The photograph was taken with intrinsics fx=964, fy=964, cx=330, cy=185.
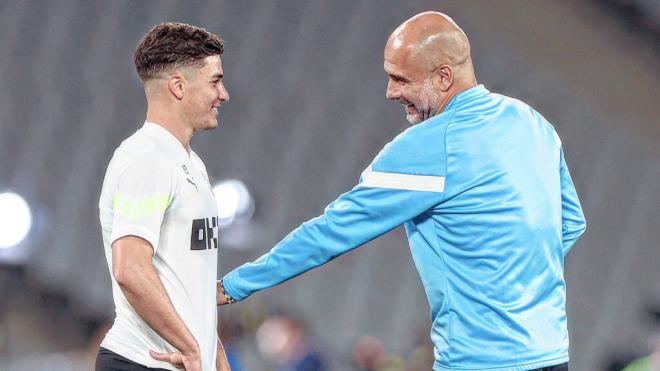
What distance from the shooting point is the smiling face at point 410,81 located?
7.87ft

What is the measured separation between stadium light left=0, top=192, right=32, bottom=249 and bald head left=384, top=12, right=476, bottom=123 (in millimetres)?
3604

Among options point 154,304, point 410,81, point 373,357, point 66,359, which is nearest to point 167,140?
point 154,304

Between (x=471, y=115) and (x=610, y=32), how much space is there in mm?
3557

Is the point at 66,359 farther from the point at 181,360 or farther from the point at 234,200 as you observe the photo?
the point at 181,360

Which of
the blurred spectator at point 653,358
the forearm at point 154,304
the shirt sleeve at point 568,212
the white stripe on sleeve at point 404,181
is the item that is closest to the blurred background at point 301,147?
the blurred spectator at point 653,358

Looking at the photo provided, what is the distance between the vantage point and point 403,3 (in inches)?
218

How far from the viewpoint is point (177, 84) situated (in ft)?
7.52

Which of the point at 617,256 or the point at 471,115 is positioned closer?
the point at 471,115

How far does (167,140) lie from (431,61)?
0.68 meters

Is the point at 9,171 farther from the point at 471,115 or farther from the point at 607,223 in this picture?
the point at 471,115

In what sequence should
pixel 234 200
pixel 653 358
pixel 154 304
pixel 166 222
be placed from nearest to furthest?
pixel 154 304 < pixel 166 222 < pixel 653 358 < pixel 234 200

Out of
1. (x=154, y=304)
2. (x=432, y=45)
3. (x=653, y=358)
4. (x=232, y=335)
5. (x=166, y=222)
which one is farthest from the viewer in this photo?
(x=232, y=335)

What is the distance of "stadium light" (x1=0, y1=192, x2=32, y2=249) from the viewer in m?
5.41

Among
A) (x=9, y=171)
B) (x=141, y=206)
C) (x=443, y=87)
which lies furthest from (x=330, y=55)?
(x=141, y=206)
